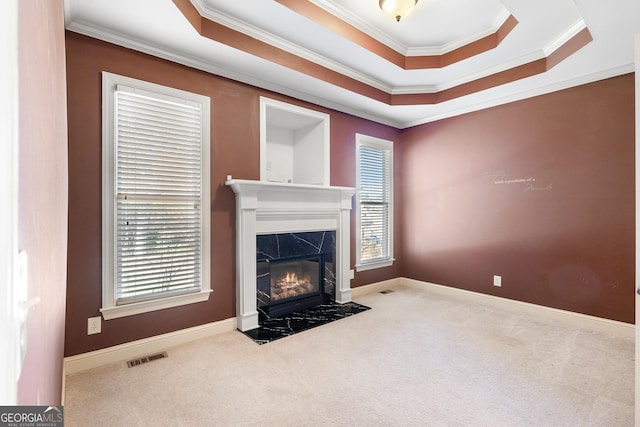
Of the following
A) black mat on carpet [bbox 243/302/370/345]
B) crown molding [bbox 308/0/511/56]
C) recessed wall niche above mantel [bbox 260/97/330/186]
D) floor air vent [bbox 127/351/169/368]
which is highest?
crown molding [bbox 308/0/511/56]

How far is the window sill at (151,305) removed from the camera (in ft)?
8.13

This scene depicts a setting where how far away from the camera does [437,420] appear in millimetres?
→ 1837

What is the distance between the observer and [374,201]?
15.3ft

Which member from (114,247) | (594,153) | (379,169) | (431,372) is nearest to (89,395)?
(114,247)

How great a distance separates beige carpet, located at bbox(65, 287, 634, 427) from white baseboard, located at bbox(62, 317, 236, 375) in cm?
9

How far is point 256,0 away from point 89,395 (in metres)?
3.02

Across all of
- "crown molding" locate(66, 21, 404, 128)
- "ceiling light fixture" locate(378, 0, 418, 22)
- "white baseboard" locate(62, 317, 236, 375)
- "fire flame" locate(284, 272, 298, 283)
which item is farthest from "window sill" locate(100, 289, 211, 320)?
"ceiling light fixture" locate(378, 0, 418, 22)

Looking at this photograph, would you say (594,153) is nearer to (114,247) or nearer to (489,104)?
(489,104)

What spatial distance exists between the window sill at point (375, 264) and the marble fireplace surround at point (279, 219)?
1.19 ft

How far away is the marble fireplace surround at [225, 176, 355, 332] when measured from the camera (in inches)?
122

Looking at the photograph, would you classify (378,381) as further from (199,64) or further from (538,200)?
(199,64)

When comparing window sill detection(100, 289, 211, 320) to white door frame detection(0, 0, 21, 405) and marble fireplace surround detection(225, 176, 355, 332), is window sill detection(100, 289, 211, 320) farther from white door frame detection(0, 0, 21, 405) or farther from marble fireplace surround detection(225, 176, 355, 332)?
white door frame detection(0, 0, 21, 405)

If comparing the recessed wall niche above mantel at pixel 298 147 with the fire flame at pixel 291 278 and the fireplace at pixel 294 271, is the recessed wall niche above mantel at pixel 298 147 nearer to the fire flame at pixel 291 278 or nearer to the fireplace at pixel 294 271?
the fireplace at pixel 294 271

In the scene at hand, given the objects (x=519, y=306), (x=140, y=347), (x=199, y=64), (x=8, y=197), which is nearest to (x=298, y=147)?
(x=199, y=64)
